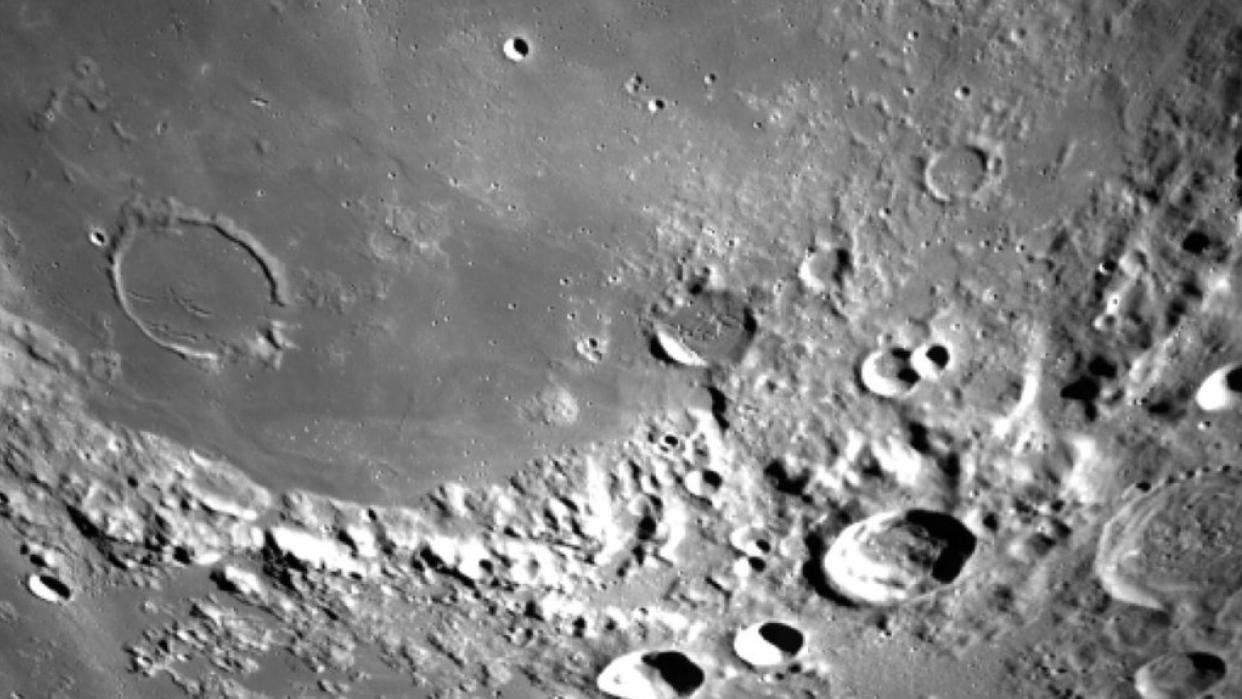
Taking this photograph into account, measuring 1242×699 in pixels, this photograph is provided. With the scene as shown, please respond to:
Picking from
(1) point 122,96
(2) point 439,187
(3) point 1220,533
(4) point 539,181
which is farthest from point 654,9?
(3) point 1220,533

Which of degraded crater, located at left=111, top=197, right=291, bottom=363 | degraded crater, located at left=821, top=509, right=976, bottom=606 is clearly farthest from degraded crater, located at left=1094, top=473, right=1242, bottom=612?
degraded crater, located at left=111, top=197, right=291, bottom=363

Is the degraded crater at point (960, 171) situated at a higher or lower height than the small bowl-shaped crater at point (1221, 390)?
higher

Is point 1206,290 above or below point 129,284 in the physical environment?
above

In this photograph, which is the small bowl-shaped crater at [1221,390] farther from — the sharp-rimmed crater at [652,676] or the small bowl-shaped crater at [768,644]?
the sharp-rimmed crater at [652,676]

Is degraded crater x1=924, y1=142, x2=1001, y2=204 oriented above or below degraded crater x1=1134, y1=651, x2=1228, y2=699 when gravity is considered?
above

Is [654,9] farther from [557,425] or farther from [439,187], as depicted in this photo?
[557,425]

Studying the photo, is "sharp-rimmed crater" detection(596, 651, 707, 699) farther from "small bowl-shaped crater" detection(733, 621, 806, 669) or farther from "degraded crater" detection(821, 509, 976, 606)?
"degraded crater" detection(821, 509, 976, 606)

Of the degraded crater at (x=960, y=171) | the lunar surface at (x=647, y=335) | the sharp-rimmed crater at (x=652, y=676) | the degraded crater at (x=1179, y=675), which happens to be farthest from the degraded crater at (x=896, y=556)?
the degraded crater at (x=960, y=171)
